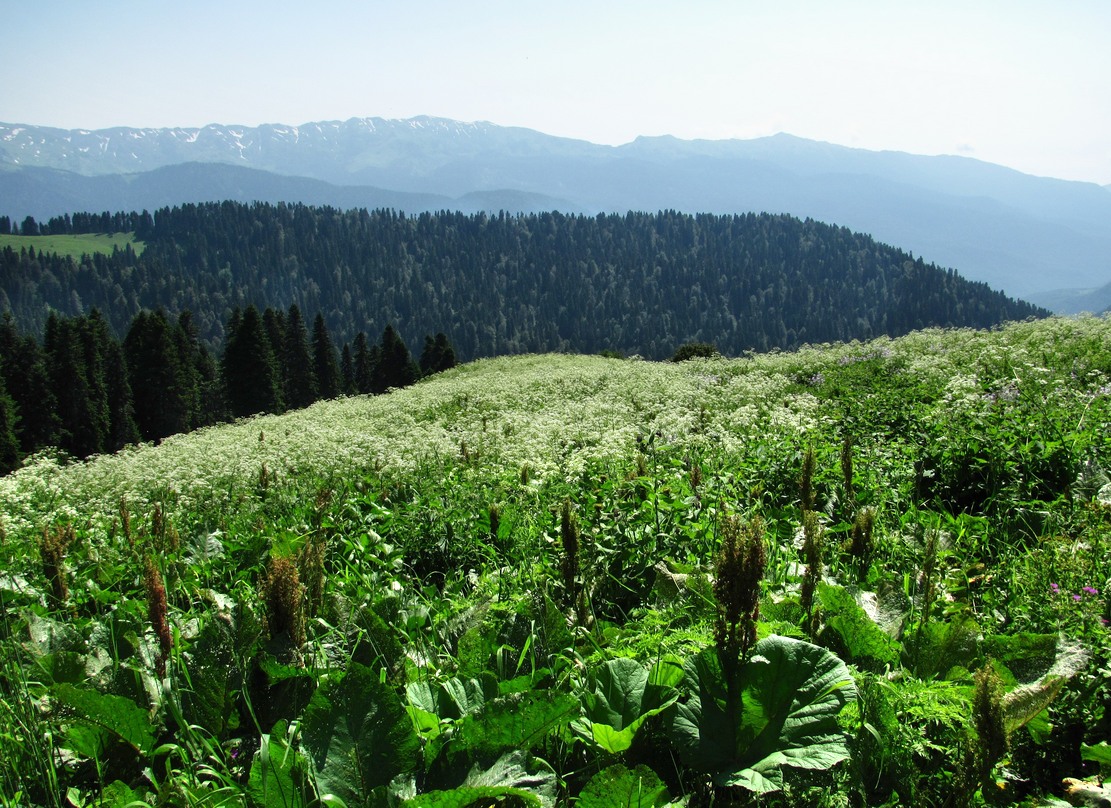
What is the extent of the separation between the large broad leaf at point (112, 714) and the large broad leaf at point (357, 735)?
0.70 meters

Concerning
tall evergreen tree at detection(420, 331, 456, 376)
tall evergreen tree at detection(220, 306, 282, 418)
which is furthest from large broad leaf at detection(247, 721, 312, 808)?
tall evergreen tree at detection(420, 331, 456, 376)

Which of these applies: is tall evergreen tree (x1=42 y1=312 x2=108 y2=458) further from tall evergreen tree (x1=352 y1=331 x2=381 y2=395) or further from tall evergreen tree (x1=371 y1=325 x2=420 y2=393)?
tall evergreen tree (x1=371 y1=325 x2=420 y2=393)

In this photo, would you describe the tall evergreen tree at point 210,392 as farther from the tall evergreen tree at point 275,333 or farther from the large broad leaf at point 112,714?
the large broad leaf at point 112,714

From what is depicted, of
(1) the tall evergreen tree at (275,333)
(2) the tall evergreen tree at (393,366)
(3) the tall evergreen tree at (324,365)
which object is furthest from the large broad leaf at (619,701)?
(3) the tall evergreen tree at (324,365)

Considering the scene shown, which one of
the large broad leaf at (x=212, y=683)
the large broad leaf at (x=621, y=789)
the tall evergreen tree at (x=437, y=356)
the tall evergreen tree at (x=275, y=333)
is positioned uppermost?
the large broad leaf at (x=621, y=789)

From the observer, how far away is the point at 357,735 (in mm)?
1925

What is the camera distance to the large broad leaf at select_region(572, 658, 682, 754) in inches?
80.6

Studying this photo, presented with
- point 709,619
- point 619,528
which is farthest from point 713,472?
point 709,619

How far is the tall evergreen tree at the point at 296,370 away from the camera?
249 feet

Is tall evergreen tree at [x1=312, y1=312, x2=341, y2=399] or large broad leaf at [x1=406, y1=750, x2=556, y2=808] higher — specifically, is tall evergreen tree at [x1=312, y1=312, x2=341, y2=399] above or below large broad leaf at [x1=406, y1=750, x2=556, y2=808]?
below

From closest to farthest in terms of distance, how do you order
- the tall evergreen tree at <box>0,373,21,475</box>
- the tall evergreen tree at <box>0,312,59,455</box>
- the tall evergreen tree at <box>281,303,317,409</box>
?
the tall evergreen tree at <box>0,373,21,475</box>
the tall evergreen tree at <box>0,312,59,455</box>
the tall evergreen tree at <box>281,303,317,409</box>

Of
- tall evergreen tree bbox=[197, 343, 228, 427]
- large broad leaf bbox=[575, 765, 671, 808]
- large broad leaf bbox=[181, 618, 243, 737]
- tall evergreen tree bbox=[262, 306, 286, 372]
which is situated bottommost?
tall evergreen tree bbox=[197, 343, 228, 427]

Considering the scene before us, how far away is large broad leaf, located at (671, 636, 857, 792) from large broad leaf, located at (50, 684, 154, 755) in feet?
5.71

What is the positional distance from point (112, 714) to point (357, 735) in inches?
34.4
